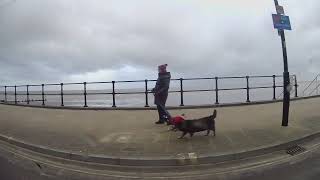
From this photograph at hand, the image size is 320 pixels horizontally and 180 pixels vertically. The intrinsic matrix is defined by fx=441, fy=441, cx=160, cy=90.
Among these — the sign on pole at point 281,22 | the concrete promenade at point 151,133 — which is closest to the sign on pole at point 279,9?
the sign on pole at point 281,22

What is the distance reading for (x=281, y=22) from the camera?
11.2 meters

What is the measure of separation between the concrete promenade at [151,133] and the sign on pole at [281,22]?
8.38 feet

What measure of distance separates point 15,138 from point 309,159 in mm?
7102

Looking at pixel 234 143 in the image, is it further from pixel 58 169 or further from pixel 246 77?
pixel 246 77

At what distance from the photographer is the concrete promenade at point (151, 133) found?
30.3 feet

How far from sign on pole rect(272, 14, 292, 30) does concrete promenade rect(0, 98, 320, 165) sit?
2554 mm

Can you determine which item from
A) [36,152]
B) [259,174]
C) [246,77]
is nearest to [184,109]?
[246,77]

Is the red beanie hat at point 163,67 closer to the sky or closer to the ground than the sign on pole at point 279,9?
closer to the ground

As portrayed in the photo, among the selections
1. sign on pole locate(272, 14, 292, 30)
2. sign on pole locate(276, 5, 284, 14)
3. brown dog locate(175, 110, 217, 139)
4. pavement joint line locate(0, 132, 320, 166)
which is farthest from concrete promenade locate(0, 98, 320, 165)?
sign on pole locate(276, 5, 284, 14)

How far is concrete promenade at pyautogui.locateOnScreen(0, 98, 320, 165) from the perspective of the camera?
9.23 m

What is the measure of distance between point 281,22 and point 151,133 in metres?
4.33

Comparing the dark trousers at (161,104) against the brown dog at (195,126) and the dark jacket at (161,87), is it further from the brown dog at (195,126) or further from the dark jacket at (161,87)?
the brown dog at (195,126)

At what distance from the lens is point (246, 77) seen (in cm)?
1789

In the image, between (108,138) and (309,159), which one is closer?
(309,159)
